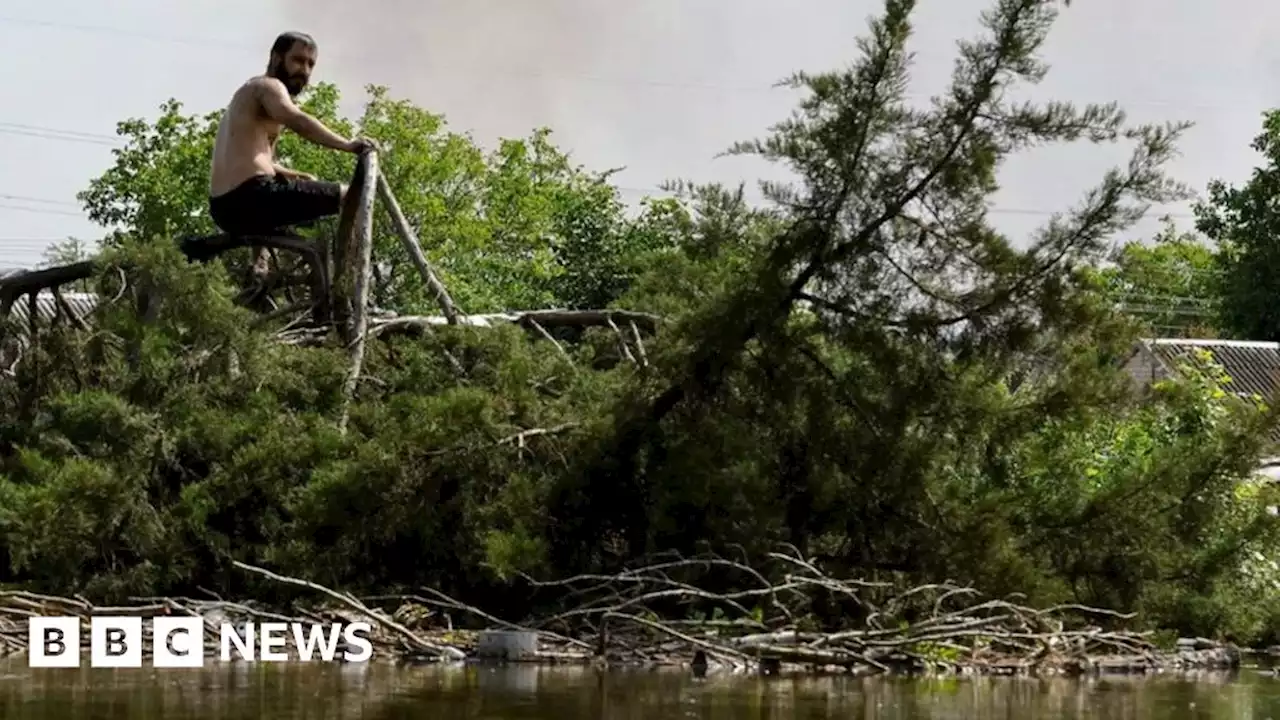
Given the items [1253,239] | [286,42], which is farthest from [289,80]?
[1253,239]

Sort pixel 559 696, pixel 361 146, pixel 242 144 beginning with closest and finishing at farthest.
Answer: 1. pixel 559 696
2. pixel 242 144
3. pixel 361 146

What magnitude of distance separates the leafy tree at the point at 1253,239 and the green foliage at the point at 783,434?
27609 millimetres

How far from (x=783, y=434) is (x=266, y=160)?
325 centimetres

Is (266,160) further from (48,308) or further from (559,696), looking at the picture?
(559,696)

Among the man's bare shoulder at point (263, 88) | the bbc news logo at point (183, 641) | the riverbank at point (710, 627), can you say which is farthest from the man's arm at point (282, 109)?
the bbc news logo at point (183, 641)

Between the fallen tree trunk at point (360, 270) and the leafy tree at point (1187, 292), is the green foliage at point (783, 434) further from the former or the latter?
the leafy tree at point (1187, 292)

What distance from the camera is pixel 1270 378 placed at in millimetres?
37469

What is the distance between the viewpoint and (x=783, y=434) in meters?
11.0

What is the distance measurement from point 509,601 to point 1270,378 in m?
28.8

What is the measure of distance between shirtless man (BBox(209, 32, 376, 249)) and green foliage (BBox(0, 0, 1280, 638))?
0.59m

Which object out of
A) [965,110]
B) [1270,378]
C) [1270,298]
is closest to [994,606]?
[965,110]

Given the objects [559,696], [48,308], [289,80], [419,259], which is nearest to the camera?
[559,696]

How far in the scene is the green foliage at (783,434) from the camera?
413 inches

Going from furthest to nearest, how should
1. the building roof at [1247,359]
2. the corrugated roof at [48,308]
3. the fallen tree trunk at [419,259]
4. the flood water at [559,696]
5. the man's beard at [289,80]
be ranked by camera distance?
the building roof at [1247,359] → the corrugated roof at [48,308] → the fallen tree trunk at [419,259] → the man's beard at [289,80] → the flood water at [559,696]
